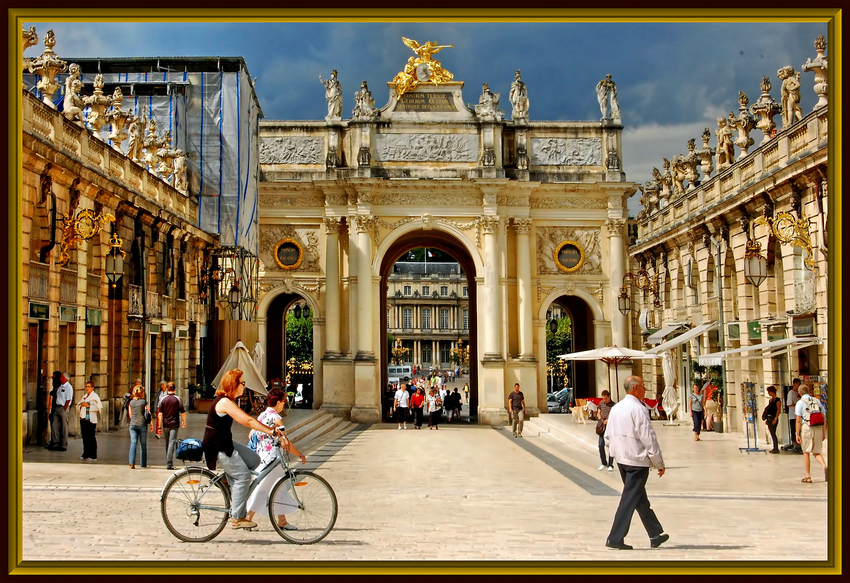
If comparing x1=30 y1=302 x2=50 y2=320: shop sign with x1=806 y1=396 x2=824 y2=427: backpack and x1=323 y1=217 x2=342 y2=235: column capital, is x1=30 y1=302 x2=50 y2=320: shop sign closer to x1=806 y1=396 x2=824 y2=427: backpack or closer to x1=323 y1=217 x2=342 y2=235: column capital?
x1=806 y1=396 x2=824 y2=427: backpack

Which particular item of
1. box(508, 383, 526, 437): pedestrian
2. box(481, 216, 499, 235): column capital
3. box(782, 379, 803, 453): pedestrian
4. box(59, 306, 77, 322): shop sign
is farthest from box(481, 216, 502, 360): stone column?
box(59, 306, 77, 322): shop sign

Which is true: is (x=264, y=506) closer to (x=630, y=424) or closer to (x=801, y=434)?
(x=630, y=424)

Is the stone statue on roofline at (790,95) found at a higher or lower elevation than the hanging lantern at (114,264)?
higher

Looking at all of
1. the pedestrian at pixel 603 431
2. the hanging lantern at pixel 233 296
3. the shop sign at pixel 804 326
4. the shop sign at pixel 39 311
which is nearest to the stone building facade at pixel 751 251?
the shop sign at pixel 804 326

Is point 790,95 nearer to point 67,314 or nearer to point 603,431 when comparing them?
point 603,431

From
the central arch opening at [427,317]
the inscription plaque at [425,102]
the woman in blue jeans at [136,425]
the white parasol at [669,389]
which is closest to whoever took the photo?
the woman in blue jeans at [136,425]

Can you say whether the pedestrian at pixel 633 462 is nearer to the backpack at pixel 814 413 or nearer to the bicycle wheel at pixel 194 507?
the bicycle wheel at pixel 194 507

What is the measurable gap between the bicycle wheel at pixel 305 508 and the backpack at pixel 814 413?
9.32 metres

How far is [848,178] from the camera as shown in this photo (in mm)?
7879

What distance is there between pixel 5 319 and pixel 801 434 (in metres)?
12.3

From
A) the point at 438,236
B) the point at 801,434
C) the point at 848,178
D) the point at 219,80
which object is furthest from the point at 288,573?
the point at 438,236

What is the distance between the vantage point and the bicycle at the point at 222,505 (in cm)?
923

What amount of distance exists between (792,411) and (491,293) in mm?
18836

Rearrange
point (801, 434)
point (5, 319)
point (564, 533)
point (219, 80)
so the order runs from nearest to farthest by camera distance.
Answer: point (5, 319) < point (564, 533) < point (801, 434) < point (219, 80)
